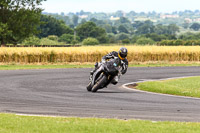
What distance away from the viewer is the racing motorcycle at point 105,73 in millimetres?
17875

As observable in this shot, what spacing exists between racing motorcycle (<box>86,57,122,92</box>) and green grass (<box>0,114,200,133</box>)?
6.36 metres

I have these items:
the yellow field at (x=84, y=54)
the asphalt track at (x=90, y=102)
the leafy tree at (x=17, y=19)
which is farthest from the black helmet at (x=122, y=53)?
the leafy tree at (x=17, y=19)

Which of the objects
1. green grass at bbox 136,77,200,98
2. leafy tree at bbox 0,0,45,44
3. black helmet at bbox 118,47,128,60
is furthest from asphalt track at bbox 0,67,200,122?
leafy tree at bbox 0,0,45,44

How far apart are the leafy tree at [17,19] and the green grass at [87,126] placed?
4331 cm

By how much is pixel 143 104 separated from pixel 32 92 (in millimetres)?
5271

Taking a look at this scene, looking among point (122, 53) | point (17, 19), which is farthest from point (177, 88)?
point (17, 19)

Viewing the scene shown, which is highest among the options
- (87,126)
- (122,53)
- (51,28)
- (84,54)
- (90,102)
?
(122,53)

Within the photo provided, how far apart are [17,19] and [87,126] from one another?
47354mm

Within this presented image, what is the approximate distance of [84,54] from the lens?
40.2 metres

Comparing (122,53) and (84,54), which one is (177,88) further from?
(84,54)

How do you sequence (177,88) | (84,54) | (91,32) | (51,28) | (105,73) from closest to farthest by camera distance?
(105,73)
(177,88)
(84,54)
(51,28)
(91,32)

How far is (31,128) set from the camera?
33.7ft

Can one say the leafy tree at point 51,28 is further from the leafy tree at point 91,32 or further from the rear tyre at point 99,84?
the rear tyre at point 99,84

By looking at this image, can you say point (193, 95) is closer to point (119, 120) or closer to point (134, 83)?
point (134, 83)
